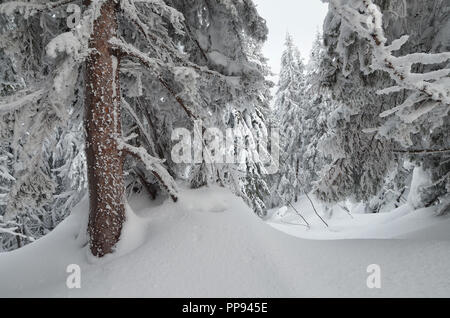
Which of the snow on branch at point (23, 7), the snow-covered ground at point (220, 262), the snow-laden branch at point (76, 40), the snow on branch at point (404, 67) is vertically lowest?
the snow-covered ground at point (220, 262)

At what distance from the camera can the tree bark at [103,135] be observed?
366 centimetres

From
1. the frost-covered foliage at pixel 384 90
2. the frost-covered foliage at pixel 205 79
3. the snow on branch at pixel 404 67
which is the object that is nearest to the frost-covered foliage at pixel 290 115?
the frost-covered foliage at pixel 384 90

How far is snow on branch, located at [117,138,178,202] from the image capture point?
383 centimetres

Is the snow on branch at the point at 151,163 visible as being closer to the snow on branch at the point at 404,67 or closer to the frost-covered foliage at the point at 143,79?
the frost-covered foliage at the point at 143,79

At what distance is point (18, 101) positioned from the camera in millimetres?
3357

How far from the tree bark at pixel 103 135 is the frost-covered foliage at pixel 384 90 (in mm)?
2797

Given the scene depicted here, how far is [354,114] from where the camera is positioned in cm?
564

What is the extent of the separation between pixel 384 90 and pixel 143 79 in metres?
4.01

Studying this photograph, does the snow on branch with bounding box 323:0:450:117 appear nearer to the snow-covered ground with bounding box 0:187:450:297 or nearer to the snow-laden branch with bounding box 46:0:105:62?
the snow-covered ground with bounding box 0:187:450:297

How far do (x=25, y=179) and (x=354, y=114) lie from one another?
18.9 feet

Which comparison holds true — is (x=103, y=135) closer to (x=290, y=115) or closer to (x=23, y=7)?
(x=23, y=7)

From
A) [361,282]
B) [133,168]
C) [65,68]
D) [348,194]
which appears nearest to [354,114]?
[348,194]

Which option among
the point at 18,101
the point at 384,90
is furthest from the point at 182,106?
the point at 384,90

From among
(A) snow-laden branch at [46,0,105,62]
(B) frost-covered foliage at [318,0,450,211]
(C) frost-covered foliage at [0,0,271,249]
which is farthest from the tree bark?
(B) frost-covered foliage at [318,0,450,211]
